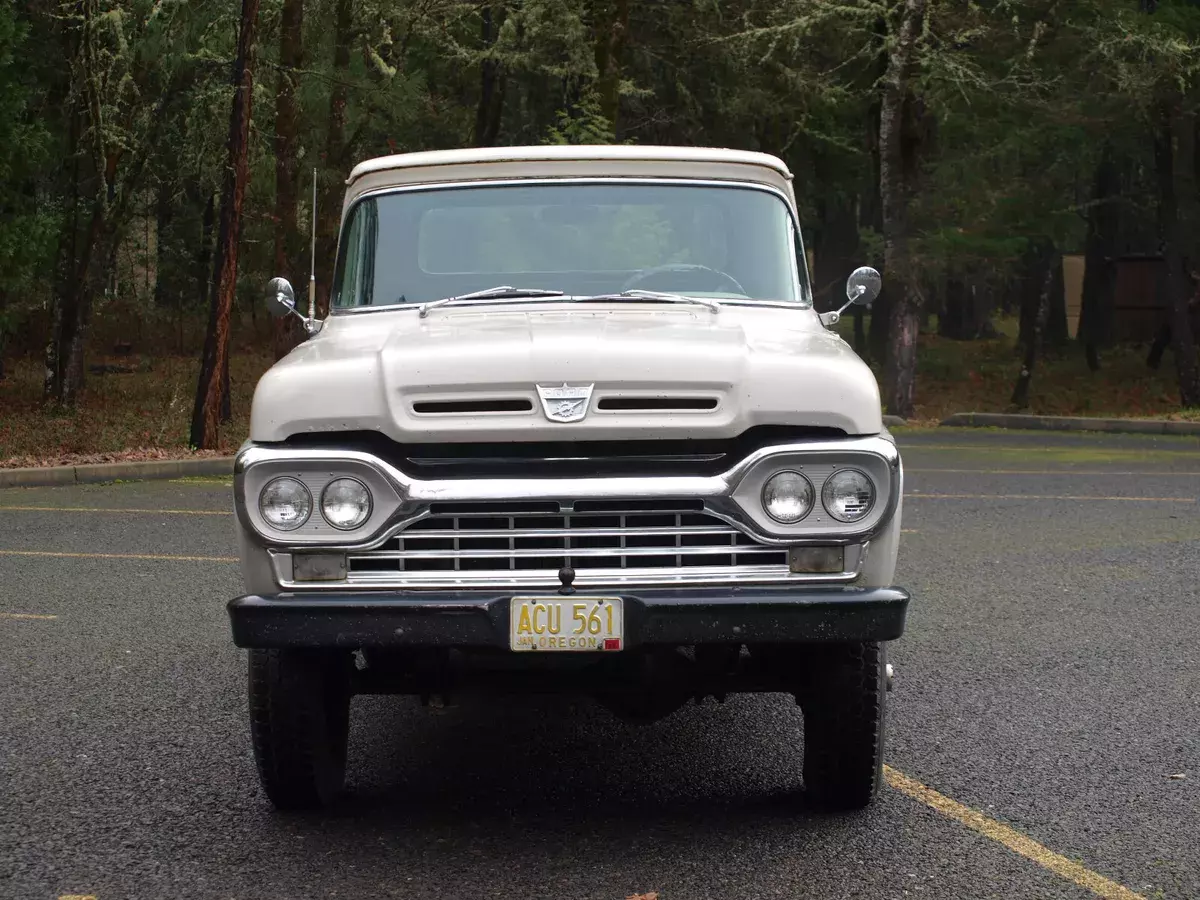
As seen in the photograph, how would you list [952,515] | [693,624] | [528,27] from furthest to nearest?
[528,27] < [952,515] < [693,624]

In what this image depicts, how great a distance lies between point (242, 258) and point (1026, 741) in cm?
2912

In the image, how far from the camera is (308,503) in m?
4.83

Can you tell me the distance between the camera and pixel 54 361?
25828 millimetres

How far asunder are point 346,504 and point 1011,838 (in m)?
2.24

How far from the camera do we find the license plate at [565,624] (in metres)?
4.70

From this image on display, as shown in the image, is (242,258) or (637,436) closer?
(637,436)

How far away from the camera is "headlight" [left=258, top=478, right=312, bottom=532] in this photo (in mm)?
4832

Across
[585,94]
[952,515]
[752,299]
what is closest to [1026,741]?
[752,299]

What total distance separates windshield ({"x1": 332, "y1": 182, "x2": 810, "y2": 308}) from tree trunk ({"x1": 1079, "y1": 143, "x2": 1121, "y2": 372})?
30651 mm

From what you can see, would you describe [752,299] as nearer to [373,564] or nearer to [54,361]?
[373,564]

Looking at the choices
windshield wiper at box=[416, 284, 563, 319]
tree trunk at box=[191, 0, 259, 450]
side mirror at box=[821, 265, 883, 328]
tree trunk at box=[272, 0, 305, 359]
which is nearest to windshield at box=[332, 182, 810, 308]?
windshield wiper at box=[416, 284, 563, 319]

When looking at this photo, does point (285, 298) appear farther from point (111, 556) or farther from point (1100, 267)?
point (1100, 267)

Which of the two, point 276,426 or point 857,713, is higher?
point 276,426

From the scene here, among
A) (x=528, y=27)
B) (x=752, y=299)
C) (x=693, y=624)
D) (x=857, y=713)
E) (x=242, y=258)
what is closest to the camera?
(x=693, y=624)
